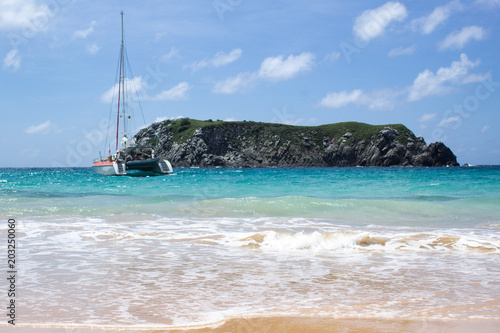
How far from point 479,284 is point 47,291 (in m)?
6.12

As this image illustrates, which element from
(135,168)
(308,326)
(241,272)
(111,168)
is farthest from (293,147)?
(308,326)

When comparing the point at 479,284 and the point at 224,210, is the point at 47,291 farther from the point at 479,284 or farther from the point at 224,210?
the point at 224,210

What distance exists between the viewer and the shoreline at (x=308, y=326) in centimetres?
411

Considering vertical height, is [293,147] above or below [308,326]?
above

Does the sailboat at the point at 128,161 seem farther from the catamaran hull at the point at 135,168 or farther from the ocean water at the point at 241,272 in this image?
the ocean water at the point at 241,272

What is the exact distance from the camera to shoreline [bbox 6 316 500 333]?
4.11m

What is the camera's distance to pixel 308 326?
166 inches

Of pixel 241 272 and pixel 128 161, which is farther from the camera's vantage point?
pixel 128 161

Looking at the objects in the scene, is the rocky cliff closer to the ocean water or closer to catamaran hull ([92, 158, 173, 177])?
catamaran hull ([92, 158, 173, 177])

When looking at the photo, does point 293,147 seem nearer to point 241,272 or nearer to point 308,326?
point 241,272

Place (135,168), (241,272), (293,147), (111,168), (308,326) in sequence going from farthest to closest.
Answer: (293,147) < (111,168) < (135,168) < (241,272) < (308,326)

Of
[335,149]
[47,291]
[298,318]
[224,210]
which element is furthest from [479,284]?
[335,149]

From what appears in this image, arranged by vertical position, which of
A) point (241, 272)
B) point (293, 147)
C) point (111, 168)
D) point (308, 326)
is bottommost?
point (241, 272)

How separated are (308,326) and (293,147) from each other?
16611cm
